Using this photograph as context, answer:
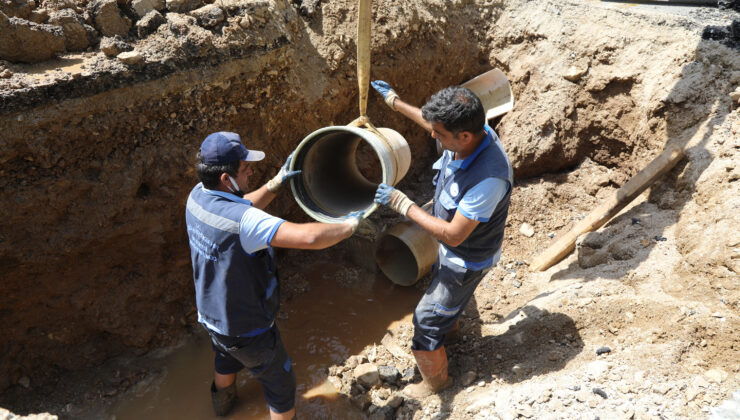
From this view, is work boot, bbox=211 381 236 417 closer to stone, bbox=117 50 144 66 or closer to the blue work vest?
the blue work vest

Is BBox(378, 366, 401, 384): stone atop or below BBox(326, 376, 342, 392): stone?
atop

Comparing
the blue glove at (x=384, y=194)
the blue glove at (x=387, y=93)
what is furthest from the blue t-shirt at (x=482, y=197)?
the blue glove at (x=387, y=93)

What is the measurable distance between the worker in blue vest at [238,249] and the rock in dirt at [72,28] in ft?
5.86

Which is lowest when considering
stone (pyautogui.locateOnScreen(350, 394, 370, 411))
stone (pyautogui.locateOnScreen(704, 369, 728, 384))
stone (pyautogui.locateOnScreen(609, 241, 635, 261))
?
stone (pyautogui.locateOnScreen(350, 394, 370, 411))

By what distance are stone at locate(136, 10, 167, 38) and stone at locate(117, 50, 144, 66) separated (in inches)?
12.7

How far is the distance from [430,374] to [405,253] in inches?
70.4

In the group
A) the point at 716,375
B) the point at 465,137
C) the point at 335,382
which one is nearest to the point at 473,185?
the point at 465,137

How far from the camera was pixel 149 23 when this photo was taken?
12.8ft

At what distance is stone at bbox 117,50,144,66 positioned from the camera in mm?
3590

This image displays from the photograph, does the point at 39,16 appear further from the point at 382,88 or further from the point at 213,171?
the point at 382,88

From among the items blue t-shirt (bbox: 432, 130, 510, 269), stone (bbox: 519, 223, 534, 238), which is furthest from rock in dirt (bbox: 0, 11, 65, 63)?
stone (bbox: 519, 223, 534, 238)

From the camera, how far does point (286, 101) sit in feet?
14.7

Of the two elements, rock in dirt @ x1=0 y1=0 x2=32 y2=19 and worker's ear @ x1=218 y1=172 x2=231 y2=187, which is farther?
rock in dirt @ x1=0 y1=0 x2=32 y2=19

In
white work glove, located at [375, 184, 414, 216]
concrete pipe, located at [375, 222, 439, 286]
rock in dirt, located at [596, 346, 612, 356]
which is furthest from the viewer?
concrete pipe, located at [375, 222, 439, 286]
